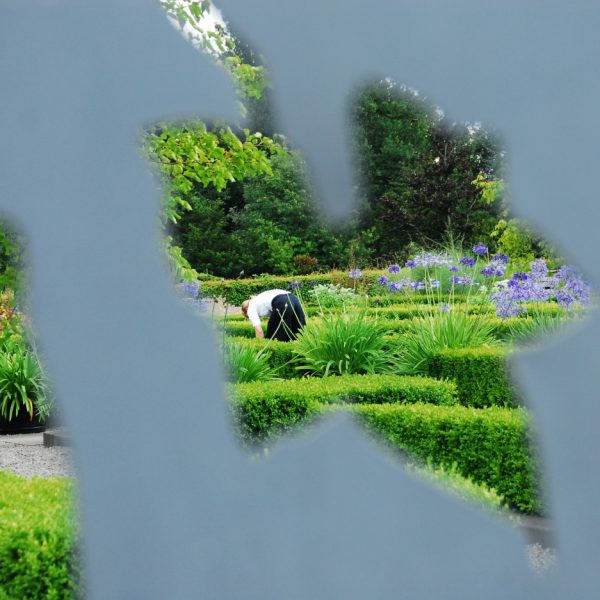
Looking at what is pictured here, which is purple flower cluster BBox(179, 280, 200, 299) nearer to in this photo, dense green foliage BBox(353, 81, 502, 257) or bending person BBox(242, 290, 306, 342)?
bending person BBox(242, 290, 306, 342)

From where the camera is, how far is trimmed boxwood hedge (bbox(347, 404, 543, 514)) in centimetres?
442

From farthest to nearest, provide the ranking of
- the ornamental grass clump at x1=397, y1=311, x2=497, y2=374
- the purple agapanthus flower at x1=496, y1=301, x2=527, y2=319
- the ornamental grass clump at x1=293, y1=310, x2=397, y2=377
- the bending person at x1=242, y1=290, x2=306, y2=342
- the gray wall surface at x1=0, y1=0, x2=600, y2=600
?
the purple agapanthus flower at x1=496, y1=301, x2=527, y2=319
the bending person at x1=242, y1=290, x2=306, y2=342
the ornamental grass clump at x1=397, y1=311, x2=497, y2=374
the ornamental grass clump at x1=293, y1=310, x2=397, y2=377
the gray wall surface at x1=0, y1=0, x2=600, y2=600

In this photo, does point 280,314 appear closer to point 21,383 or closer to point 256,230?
point 21,383

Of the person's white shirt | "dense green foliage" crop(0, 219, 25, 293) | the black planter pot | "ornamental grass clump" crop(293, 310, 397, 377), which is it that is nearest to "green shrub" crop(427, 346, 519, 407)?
"ornamental grass clump" crop(293, 310, 397, 377)

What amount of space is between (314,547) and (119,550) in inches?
17.9

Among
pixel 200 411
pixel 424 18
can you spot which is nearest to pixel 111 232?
pixel 200 411

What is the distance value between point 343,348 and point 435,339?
34.0 inches

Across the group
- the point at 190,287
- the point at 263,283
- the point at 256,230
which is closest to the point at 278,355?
the point at 190,287

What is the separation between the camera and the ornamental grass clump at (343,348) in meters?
6.77

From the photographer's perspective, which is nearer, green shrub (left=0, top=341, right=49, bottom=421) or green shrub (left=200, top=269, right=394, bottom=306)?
green shrub (left=0, top=341, right=49, bottom=421)

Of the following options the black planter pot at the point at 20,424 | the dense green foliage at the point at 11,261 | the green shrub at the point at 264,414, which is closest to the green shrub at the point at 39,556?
the dense green foliage at the point at 11,261

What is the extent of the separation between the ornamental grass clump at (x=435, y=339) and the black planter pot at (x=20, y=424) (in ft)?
11.9

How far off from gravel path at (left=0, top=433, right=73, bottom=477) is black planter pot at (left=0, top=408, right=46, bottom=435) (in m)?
0.12

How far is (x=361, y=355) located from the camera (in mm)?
6855
